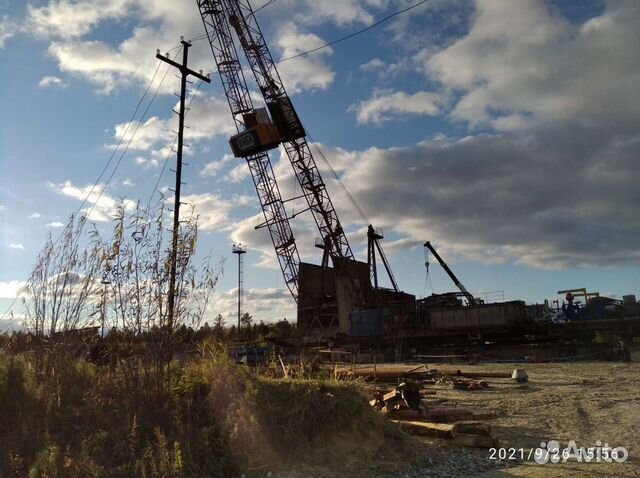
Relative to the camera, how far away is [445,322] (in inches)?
1580

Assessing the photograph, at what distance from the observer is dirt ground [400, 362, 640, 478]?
696 centimetres

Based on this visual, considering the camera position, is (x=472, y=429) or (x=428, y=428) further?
(x=428, y=428)

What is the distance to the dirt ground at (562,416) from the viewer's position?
6.96m

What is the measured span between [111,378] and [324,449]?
10.3 feet

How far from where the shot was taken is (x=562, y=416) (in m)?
11.0

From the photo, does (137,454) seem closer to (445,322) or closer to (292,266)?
(445,322)

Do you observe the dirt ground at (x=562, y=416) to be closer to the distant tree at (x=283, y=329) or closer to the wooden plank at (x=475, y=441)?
the wooden plank at (x=475, y=441)

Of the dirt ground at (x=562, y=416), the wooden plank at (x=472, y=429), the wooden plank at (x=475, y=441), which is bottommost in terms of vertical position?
the dirt ground at (x=562, y=416)

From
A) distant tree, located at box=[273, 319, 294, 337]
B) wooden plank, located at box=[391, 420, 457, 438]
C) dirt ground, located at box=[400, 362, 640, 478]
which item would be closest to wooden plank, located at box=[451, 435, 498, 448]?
wooden plank, located at box=[391, 420, 457, 438]

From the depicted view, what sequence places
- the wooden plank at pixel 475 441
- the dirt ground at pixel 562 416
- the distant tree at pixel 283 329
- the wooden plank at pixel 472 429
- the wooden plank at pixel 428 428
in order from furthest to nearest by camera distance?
1. the distant tree at pixel 283 329
2. the wooden plank at pixel 472 429
3. the wooden plank at pixel 428 428
4. the wooden plank at pixel 475 441
5. the dirt ground at pixel 562 416

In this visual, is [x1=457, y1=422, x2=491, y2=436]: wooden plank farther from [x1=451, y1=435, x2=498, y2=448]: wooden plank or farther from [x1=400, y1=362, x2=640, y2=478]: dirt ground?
[x1=400, y1=362, x2=640, y2=478]: dirt ground

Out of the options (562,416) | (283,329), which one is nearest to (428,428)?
(562,416)

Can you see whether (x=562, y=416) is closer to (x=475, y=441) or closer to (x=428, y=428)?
(x=475, y=441)

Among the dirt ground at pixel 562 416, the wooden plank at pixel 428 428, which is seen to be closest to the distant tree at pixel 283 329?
the dirt ground at pixel 562 416
